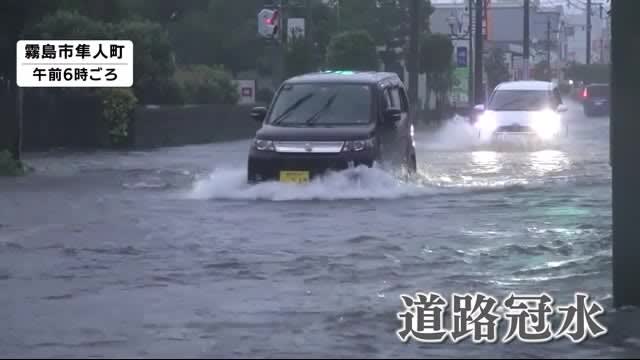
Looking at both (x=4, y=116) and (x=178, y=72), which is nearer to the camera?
(x=4, y=116)

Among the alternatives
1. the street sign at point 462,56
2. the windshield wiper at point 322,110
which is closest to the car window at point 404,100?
the windshield wiper at point 322,110

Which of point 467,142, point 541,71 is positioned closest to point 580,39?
point 541,71

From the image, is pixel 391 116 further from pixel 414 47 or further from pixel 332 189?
pixel 414 47

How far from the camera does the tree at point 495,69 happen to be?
3209 inches

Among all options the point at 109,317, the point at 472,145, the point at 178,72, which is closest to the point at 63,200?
Result: the point at 109,317

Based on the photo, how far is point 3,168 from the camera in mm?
25594

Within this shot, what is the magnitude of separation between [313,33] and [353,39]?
319 inches

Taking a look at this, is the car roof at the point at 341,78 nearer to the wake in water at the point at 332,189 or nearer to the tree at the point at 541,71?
the wake in water at the point at 332,189

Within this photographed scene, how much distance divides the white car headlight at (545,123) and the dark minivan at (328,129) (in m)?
12.1

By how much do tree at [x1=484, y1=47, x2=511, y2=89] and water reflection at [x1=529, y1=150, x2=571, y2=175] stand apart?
1935 inches

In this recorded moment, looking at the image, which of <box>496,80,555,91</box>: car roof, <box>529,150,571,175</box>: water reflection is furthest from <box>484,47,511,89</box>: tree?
<box>529,150,571,175</box>: water reflection

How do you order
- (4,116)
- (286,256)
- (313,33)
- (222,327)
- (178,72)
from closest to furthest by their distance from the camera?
(222,327)
(286,256)
(4,116)
(178,72)
(313,33)

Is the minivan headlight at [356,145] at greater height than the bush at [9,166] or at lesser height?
greater

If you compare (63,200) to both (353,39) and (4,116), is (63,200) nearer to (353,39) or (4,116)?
(4,116)
